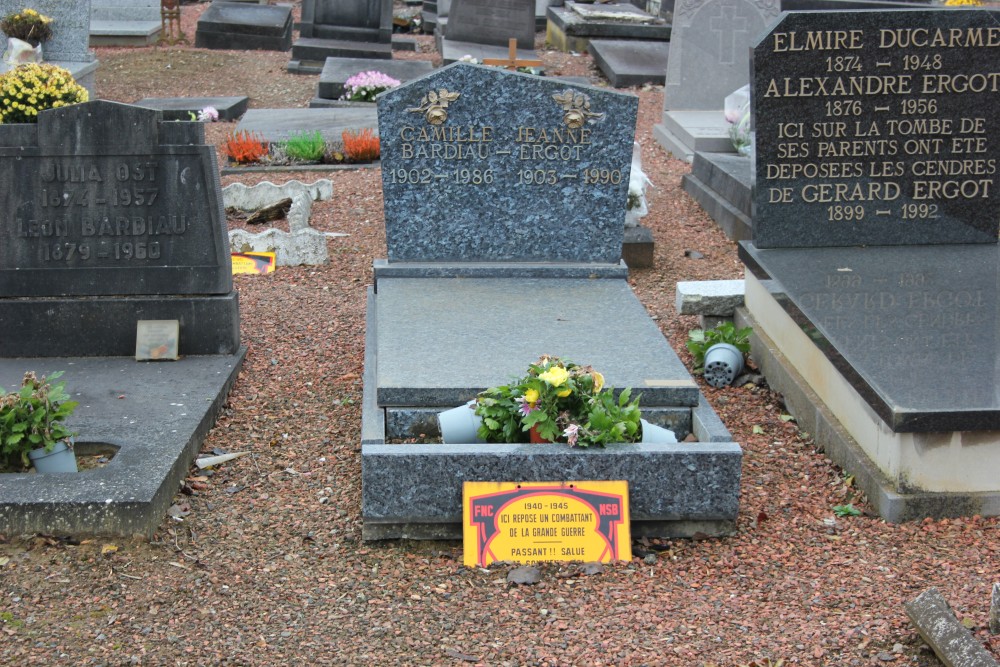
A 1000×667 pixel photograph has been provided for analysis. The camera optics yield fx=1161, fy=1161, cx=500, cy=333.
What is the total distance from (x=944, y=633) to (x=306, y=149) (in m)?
8.19

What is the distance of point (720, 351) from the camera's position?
19.6 feet

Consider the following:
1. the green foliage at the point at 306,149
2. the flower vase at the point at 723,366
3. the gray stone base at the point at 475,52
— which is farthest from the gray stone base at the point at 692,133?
the flower vase at the point at 723,366

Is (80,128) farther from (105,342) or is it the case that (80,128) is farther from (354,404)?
(354,404)

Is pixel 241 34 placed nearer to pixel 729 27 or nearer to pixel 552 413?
pixel 729 27

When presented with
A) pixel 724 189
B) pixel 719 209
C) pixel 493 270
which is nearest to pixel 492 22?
pixel 724 189

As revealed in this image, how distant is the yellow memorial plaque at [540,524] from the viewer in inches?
163

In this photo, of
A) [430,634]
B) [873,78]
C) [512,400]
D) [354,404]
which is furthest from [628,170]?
[430,634]

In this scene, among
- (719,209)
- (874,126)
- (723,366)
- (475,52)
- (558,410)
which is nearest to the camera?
(558,410)

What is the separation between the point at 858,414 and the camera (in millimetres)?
4781

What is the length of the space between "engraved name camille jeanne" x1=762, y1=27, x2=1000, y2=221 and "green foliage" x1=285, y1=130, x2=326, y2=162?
5.32m

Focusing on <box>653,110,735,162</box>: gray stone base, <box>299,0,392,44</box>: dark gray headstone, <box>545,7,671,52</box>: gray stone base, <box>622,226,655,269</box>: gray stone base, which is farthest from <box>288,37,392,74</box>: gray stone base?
<box>622,226,655,269</box>: gray stone base

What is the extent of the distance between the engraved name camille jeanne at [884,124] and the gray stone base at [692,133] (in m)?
3.71

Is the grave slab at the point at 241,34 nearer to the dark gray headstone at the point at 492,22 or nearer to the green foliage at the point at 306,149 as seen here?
the dark gray headstone at the point at 492,22

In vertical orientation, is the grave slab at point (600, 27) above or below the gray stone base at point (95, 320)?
above
